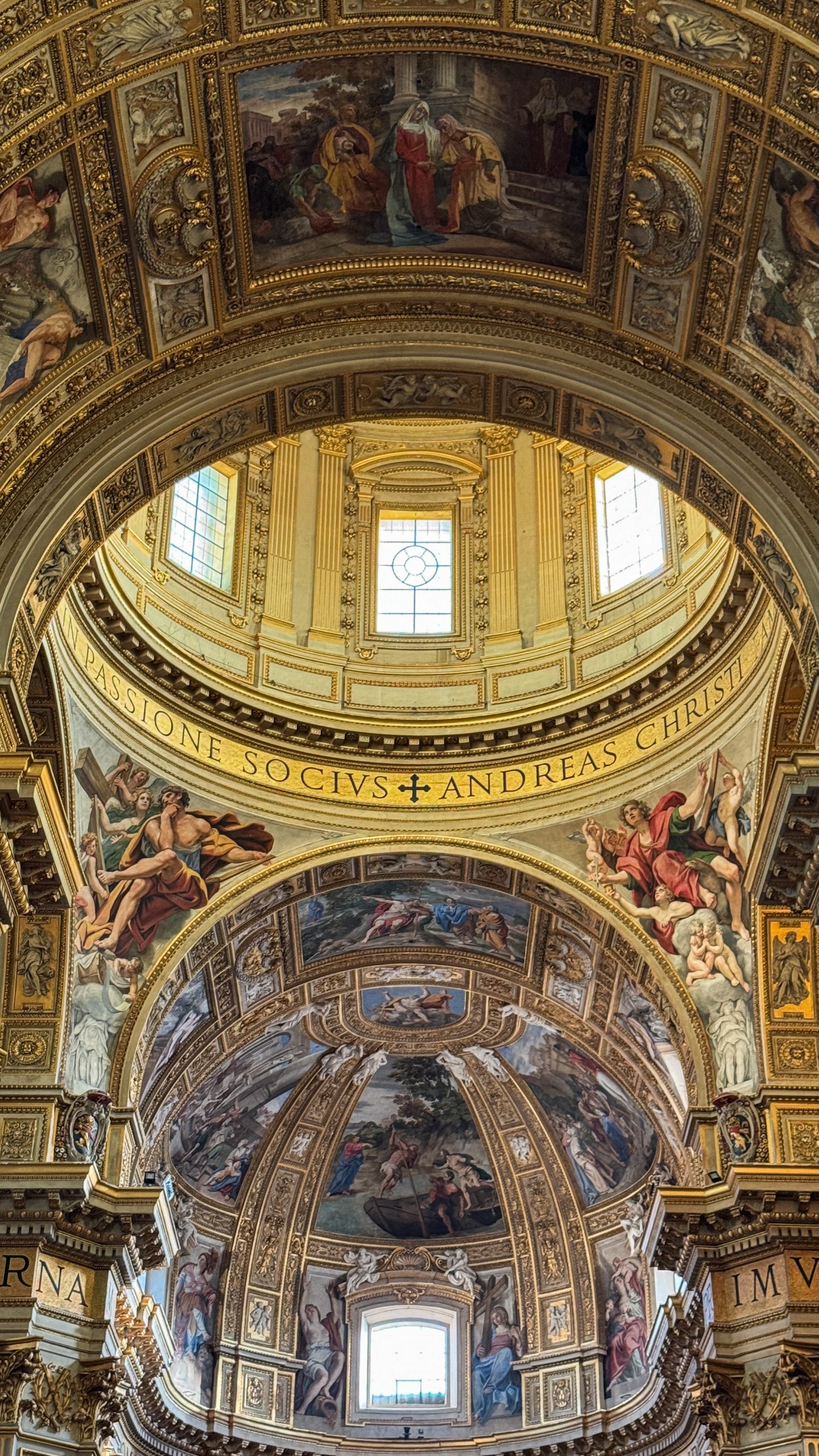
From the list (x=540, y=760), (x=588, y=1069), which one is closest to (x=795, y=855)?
(x=540, y=760)

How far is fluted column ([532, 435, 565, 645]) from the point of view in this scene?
27.1 m

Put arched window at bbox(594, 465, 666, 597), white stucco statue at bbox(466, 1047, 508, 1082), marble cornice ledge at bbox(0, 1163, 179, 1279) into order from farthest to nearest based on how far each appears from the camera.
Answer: white stucco statue at bbox(466, 1047, 508, 1082) < arched window at bbox(594, 465, 666, 597) < marble cornice ledge at bbox(0, 1163, 179, 1279)

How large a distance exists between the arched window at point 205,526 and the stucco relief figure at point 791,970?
9.69 metres

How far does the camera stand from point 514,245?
17.2 meters

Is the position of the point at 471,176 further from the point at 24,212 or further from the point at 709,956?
the point at 709,956

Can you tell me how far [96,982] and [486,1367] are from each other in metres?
12.9

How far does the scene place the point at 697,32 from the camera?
48.0ft

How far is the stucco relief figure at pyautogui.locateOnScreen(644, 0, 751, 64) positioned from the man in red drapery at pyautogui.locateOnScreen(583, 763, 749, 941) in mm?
10947

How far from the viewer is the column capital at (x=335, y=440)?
28203mm

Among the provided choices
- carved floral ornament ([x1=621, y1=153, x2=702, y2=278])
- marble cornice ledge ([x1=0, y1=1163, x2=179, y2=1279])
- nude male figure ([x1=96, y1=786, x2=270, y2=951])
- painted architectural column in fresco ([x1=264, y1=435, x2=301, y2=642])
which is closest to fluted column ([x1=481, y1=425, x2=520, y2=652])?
painted architectural column in fresco ([x1=264, y1=435, x2=301, y2=642])

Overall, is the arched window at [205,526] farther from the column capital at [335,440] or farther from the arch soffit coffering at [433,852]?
the arch soffit coffering at [433,852]

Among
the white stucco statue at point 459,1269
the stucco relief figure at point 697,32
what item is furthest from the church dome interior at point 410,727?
the white stucco statue at point 459,1269

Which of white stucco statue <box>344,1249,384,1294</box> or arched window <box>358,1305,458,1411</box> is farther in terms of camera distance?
white stucco statue <box>344,1249,384,1294</box>

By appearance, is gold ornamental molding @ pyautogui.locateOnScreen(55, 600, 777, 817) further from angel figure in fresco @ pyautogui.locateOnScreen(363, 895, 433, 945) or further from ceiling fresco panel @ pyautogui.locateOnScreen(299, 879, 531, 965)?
angel figure in fresco @ pyautogui.locateOnScreen(363, 895, 433, 945)
